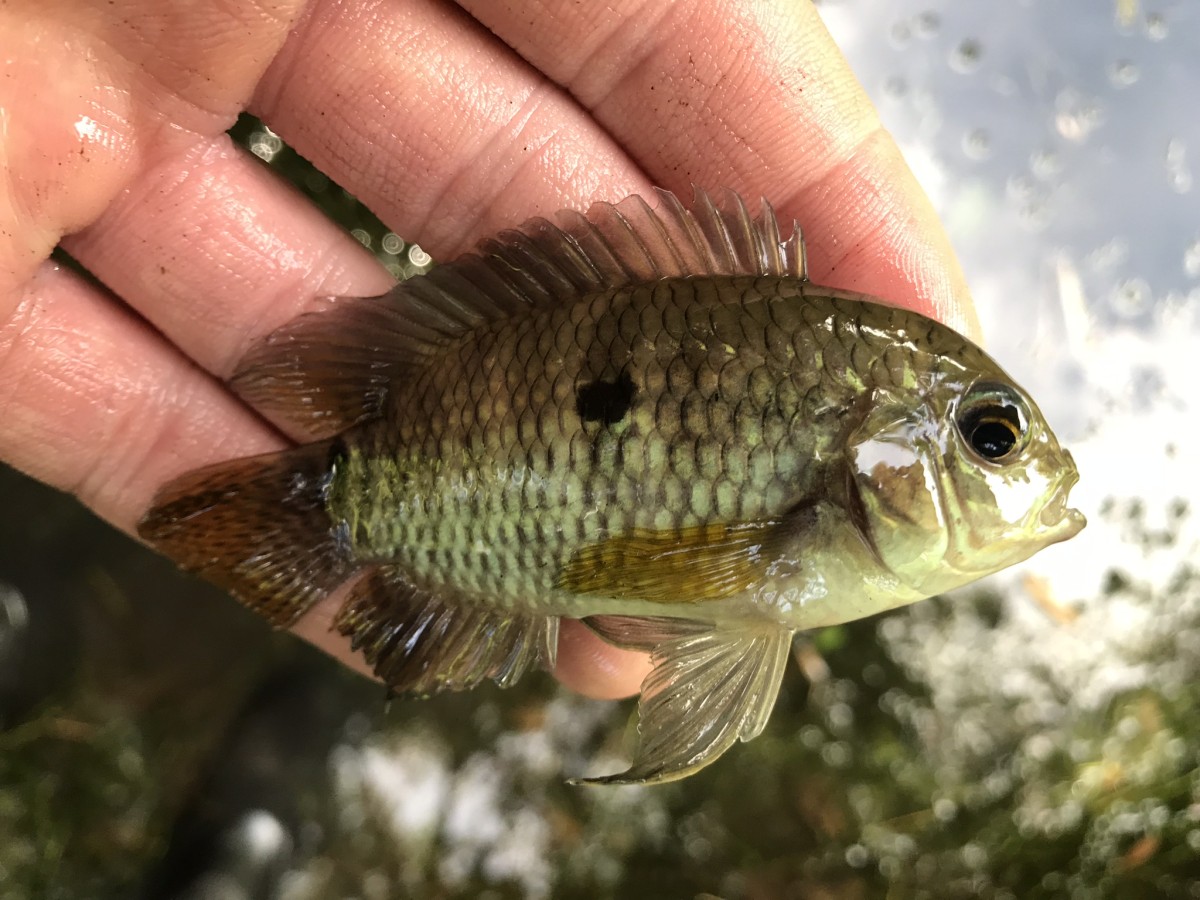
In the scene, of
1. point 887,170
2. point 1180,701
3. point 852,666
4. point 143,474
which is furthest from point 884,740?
point 143,474

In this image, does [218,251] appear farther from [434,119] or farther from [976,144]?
[976,144]

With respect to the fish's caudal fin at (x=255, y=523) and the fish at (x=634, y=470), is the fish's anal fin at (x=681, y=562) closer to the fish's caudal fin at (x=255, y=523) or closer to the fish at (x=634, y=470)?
the fish at (x=634, y=470)

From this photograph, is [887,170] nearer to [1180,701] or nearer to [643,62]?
[643,62]

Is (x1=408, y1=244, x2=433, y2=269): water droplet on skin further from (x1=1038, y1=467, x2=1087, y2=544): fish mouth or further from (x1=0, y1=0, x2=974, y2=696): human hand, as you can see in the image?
(x1=1038, y1=467, x2=1087, y2=544): fish mouth

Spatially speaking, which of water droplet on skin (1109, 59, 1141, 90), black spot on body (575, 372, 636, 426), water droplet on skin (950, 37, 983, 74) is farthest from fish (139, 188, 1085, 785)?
water droplet on skin (1109, 59, 1141, 90)

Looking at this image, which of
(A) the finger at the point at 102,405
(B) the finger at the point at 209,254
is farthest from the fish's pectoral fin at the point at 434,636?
(B) the finger at the point at 209,254

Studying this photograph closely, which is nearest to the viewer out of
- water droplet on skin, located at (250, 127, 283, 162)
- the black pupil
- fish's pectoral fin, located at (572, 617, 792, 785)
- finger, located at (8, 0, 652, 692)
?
the black pupil
